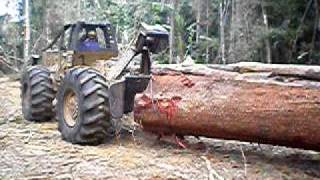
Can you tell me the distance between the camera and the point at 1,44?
26.5m

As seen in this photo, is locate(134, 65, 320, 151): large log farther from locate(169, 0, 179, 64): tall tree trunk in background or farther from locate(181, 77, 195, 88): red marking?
locate(169, 0, 179, 64): tall tree trunk in background

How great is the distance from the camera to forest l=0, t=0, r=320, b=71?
1700 cm

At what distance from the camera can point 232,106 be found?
222 inches

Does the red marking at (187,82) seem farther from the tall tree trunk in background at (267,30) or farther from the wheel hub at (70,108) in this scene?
the tall tree trunk in background at (267,30)

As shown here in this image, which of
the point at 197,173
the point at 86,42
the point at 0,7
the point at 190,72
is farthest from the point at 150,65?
the point at 0,7

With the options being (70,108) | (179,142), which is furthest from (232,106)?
(70,108)

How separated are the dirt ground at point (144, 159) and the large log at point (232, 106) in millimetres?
281

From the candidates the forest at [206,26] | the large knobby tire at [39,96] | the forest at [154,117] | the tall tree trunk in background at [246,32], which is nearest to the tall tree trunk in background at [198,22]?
the forest at [206,26]

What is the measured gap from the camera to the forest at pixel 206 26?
55.8 feet

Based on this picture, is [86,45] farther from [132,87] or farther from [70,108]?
[132,87]

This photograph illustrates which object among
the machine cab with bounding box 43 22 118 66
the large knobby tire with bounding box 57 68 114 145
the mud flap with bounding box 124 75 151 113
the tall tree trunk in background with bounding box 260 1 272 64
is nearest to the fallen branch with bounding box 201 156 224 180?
the large knobby tire with bounding box 57 68 114 145

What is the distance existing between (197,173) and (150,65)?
2.52 meters

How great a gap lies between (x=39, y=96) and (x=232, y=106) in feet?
13.2

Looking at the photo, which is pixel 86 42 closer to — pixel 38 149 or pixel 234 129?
pixel 38 149
